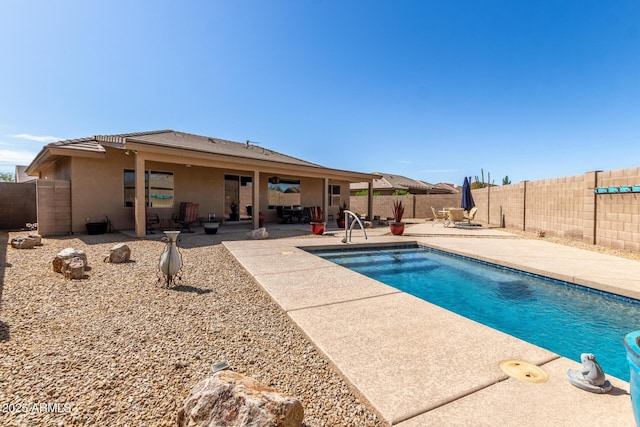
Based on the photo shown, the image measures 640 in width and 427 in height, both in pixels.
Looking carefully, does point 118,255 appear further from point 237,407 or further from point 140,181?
point 237,407

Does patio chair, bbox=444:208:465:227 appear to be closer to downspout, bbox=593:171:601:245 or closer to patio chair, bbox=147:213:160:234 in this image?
downspout, bbox=593:171:601:245

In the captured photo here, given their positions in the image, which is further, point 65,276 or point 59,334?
point 65,276

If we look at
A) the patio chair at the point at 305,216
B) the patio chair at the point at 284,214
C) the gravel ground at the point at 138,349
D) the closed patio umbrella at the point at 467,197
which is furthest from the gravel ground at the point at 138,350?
the closed patio umbrella at the point at 467,197

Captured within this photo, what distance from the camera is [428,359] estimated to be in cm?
229

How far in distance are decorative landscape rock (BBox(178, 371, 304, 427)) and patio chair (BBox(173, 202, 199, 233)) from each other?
32.6ft

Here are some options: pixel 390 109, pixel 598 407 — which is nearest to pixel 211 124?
pixel 390 109

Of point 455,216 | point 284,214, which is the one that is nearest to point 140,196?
point 284,214

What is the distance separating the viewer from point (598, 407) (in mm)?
1731

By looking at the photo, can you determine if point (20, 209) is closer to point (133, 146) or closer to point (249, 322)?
point (133, 146)

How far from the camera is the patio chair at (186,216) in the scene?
35.0ft

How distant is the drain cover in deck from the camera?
6.63ft

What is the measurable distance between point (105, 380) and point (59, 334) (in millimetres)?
1268

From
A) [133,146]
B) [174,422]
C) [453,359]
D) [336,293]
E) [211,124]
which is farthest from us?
[211,124]

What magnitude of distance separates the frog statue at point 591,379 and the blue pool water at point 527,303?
1.54 metres
